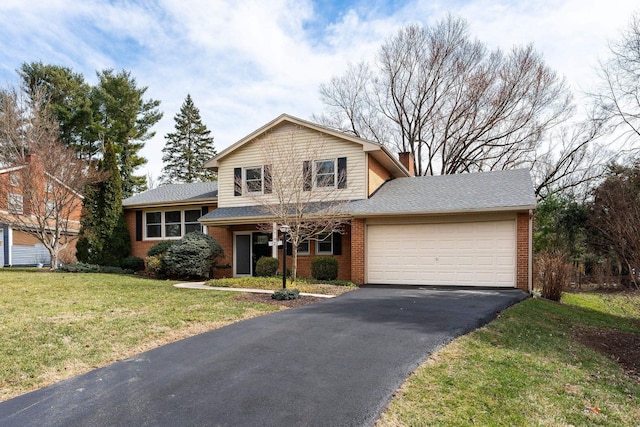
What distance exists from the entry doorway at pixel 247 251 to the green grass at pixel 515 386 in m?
11.3

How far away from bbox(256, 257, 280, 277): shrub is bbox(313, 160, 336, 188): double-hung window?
131 inches

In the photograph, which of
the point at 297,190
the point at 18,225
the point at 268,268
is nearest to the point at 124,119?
the point at 18,225

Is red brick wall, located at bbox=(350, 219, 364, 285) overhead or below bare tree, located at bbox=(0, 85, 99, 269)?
below

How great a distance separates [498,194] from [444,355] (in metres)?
9.67

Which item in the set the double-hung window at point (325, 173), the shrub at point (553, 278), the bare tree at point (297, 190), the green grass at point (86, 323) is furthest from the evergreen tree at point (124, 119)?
the shrub at point (553, 278)

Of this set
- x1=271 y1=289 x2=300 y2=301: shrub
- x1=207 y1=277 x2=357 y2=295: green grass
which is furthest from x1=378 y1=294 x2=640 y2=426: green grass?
x1=207 y1=277 x2=357 y2=295: green grass

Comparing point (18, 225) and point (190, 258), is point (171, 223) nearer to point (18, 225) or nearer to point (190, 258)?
point (190, 258)

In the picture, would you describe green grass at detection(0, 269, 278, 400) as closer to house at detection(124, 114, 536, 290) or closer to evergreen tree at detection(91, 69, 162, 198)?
house at detection(124, 114, 536, 290)

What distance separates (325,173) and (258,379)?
458 inches

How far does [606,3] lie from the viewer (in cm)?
1138

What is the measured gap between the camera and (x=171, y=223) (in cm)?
1928

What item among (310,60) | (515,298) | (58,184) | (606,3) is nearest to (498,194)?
(515,298)

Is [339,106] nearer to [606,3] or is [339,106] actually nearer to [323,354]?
[606,3]

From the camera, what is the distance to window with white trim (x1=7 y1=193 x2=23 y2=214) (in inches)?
693
